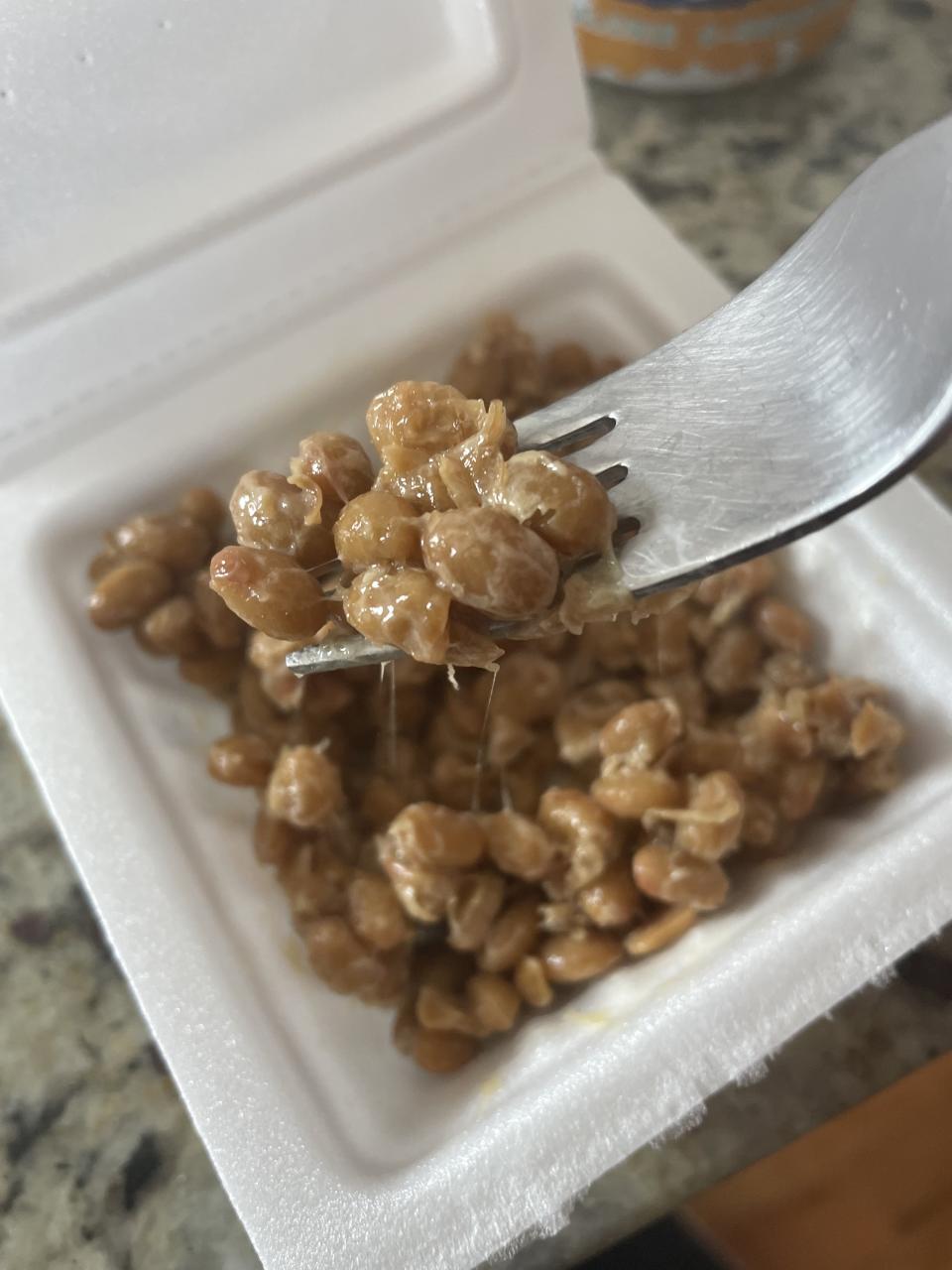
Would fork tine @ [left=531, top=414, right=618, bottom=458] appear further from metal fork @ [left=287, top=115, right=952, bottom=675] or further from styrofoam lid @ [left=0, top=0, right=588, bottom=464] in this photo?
styrofoam lid @ [left=0, top=0, right=588, bottom=464]

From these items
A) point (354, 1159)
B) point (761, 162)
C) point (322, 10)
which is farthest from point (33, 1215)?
point (761, 162)

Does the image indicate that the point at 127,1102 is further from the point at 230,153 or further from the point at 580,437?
the point at 230,153

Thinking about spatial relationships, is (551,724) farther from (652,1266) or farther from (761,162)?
(761,162)

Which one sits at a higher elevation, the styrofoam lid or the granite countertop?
the styrofoam lid

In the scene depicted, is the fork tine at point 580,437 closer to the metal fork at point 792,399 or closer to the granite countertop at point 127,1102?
the metal fork at point 792,399

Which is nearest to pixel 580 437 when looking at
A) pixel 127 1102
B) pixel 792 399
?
pixel 792 399

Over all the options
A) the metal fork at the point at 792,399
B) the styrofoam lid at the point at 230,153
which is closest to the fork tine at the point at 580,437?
the metal fork at the point at 792,399

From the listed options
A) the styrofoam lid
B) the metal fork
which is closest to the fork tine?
the metal fork
